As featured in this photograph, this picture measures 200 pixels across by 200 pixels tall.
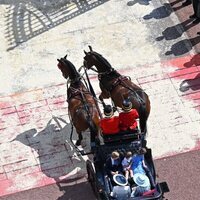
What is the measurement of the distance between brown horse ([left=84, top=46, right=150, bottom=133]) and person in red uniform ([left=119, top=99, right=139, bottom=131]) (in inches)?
28.3

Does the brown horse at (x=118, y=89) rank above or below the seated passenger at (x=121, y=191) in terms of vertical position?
above

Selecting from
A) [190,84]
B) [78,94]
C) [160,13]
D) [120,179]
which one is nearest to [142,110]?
[78,94]

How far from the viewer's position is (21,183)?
11961mm

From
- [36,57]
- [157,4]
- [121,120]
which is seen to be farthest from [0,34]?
[121,120]

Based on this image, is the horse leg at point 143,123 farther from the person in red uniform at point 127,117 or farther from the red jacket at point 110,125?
the red jacket at point 110,125

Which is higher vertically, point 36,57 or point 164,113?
point 36,57

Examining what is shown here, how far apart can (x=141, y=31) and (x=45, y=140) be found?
4.39 meters

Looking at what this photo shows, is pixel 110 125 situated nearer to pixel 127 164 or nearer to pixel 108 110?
pixel 108 110

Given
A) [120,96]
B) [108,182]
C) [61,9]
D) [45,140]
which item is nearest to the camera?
[108,182]

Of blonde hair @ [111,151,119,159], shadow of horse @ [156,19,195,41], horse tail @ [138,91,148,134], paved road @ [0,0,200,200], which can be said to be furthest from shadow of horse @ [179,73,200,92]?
blonde hair @ [111,151,119,159]

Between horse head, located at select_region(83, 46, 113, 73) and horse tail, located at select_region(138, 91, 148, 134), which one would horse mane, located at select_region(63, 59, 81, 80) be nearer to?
horse head, located at select_region(83, 46, 113, 73)

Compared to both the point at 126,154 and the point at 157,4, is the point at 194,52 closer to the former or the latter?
the point at 157,4

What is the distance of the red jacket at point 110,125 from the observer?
1064 cm

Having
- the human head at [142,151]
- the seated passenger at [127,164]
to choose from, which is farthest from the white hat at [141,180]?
the human head at [142,151]
